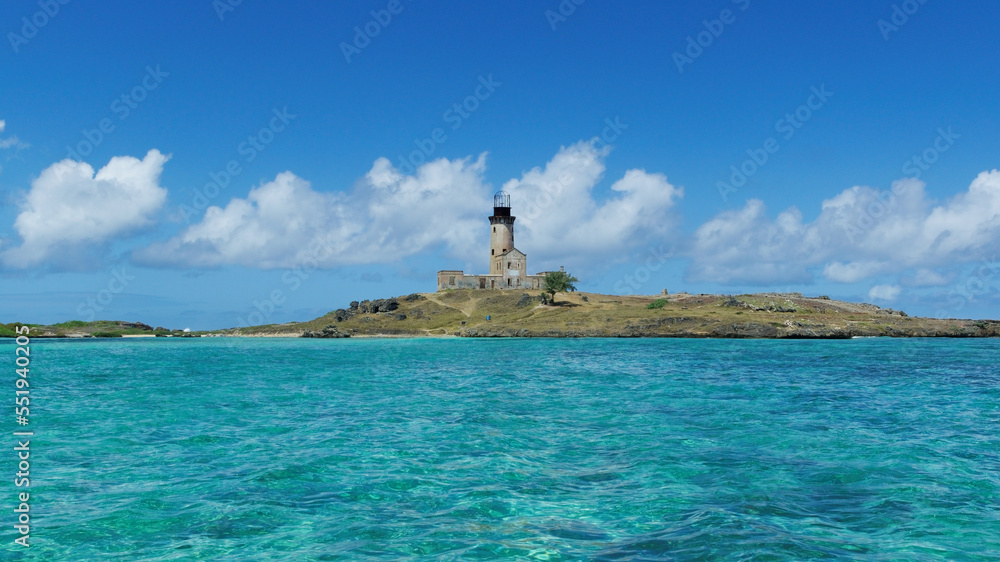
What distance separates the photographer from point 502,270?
5413 inches

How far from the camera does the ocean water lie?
1015 cm

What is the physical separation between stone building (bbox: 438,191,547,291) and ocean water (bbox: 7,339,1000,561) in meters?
106

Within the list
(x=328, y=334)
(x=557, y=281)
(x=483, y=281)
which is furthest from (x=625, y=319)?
(x=328, y=334)

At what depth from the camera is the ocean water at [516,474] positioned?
10148 millimetres

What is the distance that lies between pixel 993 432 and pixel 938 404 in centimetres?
679

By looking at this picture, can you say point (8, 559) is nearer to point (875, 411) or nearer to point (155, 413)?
point (155, 413)

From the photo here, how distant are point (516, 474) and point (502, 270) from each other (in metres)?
123

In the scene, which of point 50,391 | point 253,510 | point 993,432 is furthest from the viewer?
point 50,391

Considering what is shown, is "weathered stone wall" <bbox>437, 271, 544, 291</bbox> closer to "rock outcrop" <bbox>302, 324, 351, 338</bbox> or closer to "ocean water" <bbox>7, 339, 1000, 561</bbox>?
"rock outcrop" <bbox>302, 324, 351, 338</bbox>

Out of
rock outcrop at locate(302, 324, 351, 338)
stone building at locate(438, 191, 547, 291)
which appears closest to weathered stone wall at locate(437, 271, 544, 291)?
stone building at locate(438, 191, 547, 291)

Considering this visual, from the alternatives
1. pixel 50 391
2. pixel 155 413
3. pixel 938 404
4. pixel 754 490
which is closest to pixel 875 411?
pixel 938 404

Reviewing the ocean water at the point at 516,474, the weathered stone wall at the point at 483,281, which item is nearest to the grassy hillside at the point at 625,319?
the weathered stone wall at the point at 483,281

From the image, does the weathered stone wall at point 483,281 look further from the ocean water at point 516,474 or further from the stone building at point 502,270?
the ocean water at point 516,474

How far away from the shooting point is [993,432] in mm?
19297
